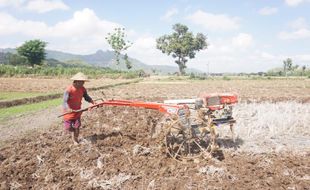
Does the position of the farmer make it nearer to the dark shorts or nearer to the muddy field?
the dark shorts

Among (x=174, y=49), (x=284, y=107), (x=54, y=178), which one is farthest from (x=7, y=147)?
(x=174, y=49)

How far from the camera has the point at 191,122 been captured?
7.45 meters

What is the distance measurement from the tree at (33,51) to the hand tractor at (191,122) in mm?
65681

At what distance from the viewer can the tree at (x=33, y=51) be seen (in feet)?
225

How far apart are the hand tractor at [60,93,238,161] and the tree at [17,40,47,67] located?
6568cm

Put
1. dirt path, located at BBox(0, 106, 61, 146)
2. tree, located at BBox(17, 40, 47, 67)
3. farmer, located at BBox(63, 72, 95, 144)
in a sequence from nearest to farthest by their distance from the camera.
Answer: farmer, located at BBox(63, 72, 95, 144) → dirt path, located at BBox(0, 106, 61, 146) → tree, located at BBox(17, 40, 47, 67)

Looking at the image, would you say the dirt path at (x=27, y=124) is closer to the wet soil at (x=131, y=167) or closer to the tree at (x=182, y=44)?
the wet soil at (x=131, y=167)

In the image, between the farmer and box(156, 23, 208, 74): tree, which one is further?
box(156, 23, 208, 74): tree

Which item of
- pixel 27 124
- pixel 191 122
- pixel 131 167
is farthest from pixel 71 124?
pixel 27 124

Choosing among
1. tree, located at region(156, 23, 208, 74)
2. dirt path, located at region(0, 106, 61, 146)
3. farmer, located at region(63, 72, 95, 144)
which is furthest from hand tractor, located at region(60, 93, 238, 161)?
tree, located at region(156, 23, 208, 74)

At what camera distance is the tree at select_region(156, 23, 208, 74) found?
70.9 metres

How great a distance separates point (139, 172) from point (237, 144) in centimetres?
279

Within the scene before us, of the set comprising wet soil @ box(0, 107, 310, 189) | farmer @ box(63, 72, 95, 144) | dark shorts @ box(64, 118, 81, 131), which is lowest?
wet soil @ box(0, 107, 310, 189)

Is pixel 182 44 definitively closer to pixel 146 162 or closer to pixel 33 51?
pixel 33 51
